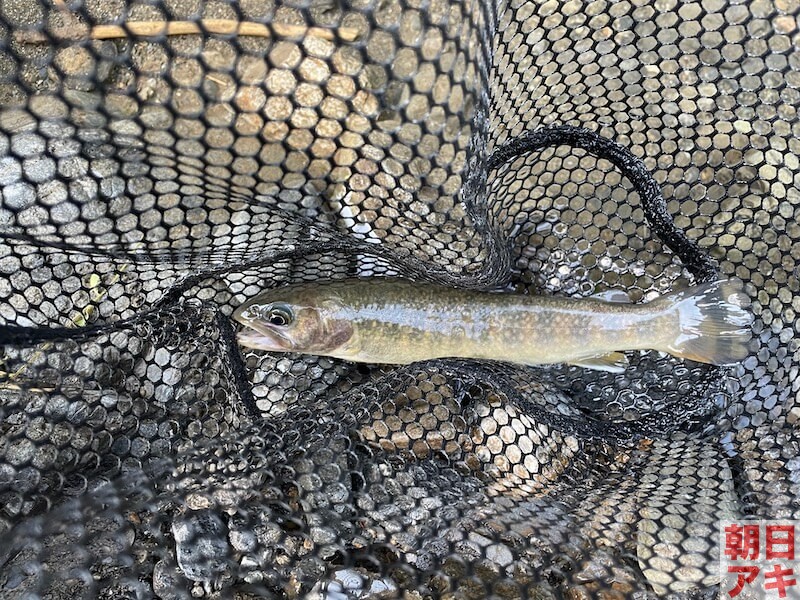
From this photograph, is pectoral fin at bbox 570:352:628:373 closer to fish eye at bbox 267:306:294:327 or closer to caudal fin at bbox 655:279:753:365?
caudal fin at bbox 655:279:753:365

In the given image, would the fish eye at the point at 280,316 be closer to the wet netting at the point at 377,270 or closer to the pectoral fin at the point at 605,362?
the wet netting at the point at 377,270

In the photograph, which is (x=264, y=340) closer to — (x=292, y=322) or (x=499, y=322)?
(x=292, y=322)

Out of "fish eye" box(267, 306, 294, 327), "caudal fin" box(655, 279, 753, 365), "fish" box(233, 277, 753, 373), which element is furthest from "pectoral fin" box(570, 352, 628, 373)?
"fish eye" box(267, 306, 294, 327)

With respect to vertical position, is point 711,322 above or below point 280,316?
above

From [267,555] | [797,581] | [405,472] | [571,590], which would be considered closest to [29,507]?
[267,555]

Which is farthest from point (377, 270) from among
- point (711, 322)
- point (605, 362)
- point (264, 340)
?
point (711, 322)

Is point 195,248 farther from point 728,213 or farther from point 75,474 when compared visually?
point 728,213

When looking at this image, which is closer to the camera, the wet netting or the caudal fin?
the wet netting
